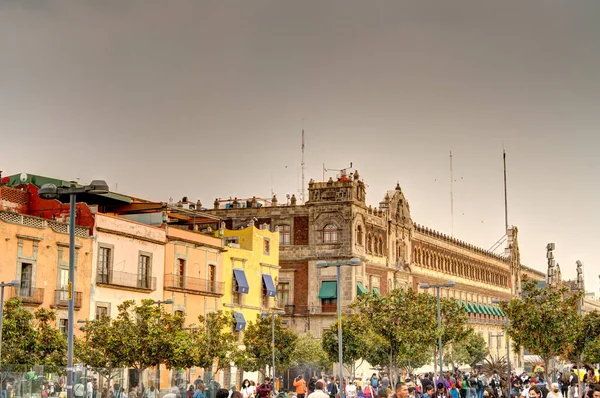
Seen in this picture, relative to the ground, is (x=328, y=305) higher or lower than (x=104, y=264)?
lower

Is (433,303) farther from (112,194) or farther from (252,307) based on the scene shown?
Answer: (112,194)

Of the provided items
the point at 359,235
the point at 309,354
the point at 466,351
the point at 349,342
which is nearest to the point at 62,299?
the point at 309,354

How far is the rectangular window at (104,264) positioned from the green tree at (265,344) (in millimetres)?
10687

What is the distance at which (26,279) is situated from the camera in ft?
142

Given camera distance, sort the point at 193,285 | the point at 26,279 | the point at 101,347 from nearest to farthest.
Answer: the point at 101,347
the point at 26,279
the point at 193,285


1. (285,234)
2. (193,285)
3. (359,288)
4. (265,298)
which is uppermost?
(285,234)

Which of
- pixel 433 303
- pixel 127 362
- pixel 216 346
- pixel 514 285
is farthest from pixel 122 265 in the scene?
pixel 514 285

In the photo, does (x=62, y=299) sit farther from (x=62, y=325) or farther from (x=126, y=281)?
(x=126, y=281)

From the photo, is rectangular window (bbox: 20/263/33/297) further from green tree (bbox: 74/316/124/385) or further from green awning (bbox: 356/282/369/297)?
green awning (bbox: 356/282/369/297)

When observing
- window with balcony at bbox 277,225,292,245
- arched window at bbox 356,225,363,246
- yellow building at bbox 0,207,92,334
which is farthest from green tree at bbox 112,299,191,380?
arched window at bbox 356,225,363,246

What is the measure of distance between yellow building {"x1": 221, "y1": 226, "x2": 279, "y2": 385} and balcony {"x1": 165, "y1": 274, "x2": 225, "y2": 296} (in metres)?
1.44

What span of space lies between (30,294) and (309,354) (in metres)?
22.4

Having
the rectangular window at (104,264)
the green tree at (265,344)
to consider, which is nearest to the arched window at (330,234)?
the green tree at (265,344)

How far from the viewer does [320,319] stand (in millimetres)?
68312
